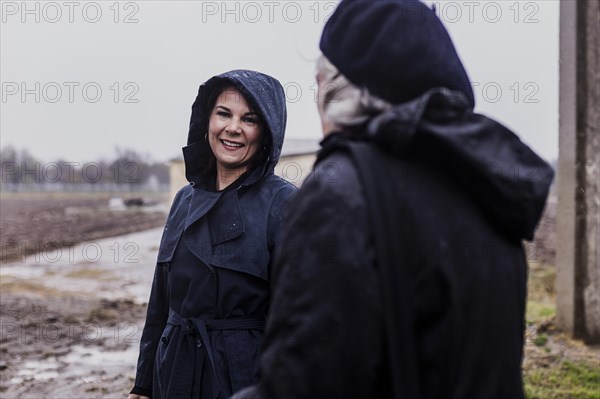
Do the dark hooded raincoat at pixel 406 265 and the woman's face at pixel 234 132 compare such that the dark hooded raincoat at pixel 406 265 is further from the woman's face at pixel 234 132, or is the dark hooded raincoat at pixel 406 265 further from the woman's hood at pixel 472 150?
the woman's face at pixel 234 132

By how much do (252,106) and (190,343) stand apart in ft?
3.28

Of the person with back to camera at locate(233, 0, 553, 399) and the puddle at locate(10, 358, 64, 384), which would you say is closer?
the person with back to camera at locate(233, 0, 553, 399)

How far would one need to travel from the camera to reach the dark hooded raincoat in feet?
3.79

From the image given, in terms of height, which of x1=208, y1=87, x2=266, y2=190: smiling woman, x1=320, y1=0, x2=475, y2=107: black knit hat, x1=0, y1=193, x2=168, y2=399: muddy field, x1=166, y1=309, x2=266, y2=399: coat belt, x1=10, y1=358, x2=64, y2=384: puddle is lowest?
x1=0, y1=193, x2=168, y2=399: muddy field

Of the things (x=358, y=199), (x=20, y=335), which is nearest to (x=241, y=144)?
(x=358, y=199)

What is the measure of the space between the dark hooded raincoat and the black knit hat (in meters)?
0.10

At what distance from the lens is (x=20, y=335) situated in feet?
24.4

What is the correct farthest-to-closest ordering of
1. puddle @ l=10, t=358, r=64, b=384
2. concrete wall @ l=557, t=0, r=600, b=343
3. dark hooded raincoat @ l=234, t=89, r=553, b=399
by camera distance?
concrete wall @ l=557, t=0, r=600, b=343 < puddle @ l=10, t=358, r=64, b=384 < dark hooded raincoat @ l=234, t=89, r=553, b=399

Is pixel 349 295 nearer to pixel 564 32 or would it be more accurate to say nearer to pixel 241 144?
pixel 241 144

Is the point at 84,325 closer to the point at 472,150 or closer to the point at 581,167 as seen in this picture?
the point at 581,167

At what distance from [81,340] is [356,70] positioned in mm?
6640

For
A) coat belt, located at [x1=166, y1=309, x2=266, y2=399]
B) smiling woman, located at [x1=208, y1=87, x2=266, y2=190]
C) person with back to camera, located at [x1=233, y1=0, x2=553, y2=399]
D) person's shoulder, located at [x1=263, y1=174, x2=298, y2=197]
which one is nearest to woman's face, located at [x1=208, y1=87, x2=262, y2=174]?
smiling woman, located at [x1=208, y1=87, x2=266, y2=190]

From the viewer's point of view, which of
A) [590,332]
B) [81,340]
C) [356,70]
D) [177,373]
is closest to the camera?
[356,70]

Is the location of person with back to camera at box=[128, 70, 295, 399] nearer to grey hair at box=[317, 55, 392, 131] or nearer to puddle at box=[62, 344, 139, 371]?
grey hair at box=[317, 55, 392, 131]
